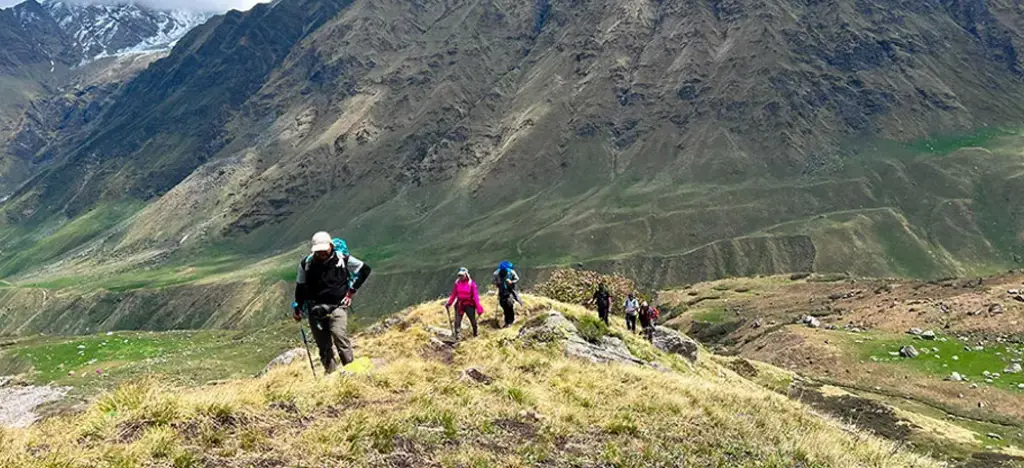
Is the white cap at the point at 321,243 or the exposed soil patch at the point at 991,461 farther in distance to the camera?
the exposed soil patch at the point at 991,461

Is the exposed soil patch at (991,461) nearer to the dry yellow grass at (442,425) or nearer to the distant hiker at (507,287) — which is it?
the dry yellow grass at (442,425)

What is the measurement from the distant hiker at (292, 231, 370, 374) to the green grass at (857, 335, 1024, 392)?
143 feet

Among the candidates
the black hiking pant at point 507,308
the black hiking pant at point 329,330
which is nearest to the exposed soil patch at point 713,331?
the black hiking pant at point 507,308

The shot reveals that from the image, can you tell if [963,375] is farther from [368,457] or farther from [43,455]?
[43,455]

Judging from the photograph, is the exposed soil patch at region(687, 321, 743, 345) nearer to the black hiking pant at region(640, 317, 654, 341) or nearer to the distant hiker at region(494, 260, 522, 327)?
the black hiking pant at region(640, 317, 654, 341)

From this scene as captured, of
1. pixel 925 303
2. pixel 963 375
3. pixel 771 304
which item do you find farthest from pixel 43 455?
pixel 771 304

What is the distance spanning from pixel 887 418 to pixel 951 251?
660 ft

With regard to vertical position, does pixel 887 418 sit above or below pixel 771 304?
above

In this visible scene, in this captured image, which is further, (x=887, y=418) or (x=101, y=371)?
(x=101, y=371)

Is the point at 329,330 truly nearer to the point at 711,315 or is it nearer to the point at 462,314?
the point at 462,314

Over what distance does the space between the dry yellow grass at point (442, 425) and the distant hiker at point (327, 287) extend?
1.05 meters

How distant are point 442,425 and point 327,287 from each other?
3.89 m

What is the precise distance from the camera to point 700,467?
1077cm

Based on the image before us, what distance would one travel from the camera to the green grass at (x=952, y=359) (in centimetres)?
4341
